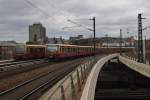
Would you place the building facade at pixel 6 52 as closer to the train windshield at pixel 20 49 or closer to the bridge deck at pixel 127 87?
the train windshield at pixel 20 49

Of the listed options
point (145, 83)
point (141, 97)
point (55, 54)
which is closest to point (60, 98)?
point (141, 97)

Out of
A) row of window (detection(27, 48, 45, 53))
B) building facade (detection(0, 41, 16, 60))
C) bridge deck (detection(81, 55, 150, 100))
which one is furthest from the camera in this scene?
building facade (detection(0, 41, 16, 60))

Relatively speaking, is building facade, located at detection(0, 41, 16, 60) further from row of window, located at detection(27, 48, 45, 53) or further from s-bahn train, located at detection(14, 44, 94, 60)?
s-bahn train, located at detection(14, 44, 94, 60)

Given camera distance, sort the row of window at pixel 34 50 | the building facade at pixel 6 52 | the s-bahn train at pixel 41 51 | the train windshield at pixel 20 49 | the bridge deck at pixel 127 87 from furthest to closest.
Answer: the building facade at pixel 6 52, the row of window at pixel 34 50, the s-bahn train at pixel 41 51, the train windshield at pixel 20 49, the bridge deck at pixel 127 87

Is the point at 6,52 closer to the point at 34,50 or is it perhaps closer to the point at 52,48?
the point at 34,50

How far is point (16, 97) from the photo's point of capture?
18188 millimetres

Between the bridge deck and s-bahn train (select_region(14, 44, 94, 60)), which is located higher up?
s-bahn train (select_region(14, 44, 94, 60))

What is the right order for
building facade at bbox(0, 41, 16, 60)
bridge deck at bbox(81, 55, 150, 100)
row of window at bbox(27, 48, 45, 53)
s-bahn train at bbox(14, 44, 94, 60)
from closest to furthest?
bridge deck at bbox(81, 55, 150, 100) < s-bahn train at bbox(14, 44, 94, 60) < row of window at bbox(27, 48, 45, 53) < building facade at bbox(0, 41, 16, 60)

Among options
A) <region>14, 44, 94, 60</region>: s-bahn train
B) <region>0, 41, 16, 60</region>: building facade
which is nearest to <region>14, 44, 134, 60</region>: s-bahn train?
<region>14, 44, 94, 60</region>: s-bahn train

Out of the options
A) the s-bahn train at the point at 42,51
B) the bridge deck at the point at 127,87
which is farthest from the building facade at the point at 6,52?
the bridge deck at the point at 127,87

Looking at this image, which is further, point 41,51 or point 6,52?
point 6,52

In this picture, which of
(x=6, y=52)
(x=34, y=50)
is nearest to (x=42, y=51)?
(x=34, y=50)

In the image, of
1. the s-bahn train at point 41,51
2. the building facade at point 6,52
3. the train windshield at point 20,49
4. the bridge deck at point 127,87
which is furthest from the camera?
the building facade at point 6,52

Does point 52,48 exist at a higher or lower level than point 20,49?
higher
